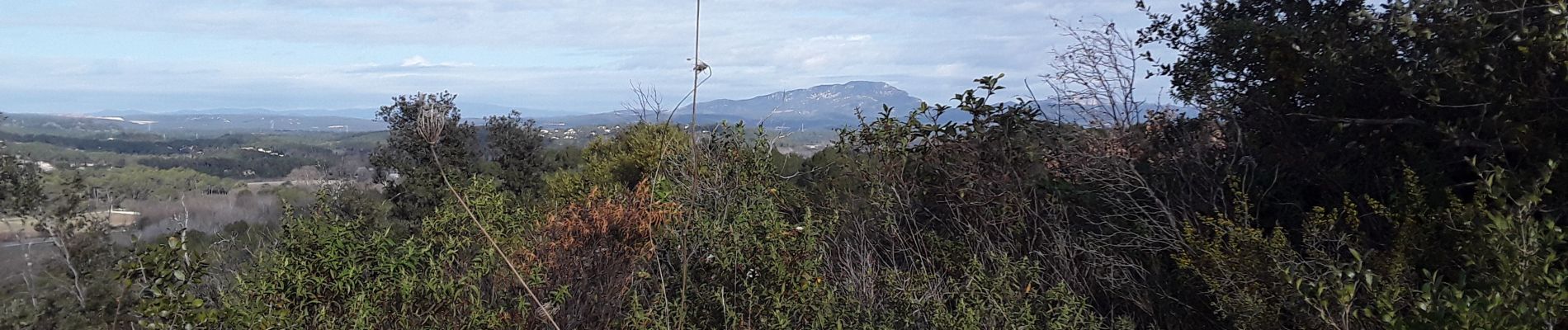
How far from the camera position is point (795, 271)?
415 centimetres

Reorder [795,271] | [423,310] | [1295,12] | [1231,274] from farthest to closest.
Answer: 1. [1295,12]
2. [1231,274]
3. [795,271]
4. [423,310]

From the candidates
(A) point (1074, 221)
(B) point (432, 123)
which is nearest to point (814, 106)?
(A) point (1074, 221)

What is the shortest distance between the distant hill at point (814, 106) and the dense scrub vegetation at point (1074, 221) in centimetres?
26

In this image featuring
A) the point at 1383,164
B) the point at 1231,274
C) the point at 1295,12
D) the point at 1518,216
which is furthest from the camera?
the point at 1295,12

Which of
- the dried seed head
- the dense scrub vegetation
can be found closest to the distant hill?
the dense scrub vegetation

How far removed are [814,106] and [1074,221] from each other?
12.2 ft

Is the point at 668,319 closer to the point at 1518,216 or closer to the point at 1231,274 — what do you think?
the point at 1231,274

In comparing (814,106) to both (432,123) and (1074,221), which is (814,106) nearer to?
(1074,221)

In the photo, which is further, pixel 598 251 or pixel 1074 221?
pixel 1074 221

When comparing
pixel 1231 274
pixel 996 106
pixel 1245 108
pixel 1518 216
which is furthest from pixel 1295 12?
pixel 1518 216

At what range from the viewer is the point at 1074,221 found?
602 cm

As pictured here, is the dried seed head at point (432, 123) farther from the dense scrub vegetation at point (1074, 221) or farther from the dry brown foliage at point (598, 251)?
the dry brown foliage at point (598, 251)

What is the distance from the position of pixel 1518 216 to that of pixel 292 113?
401 feet

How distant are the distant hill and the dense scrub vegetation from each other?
0.85ft
